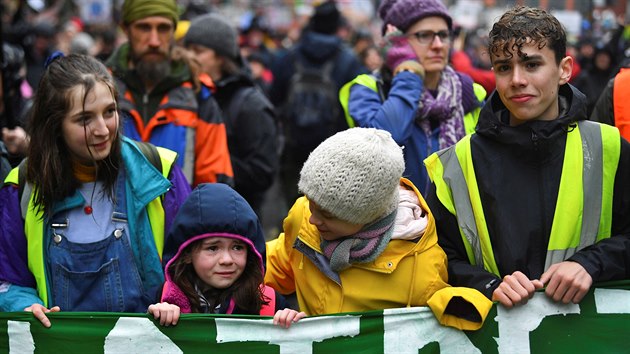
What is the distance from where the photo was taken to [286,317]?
383 centimetres

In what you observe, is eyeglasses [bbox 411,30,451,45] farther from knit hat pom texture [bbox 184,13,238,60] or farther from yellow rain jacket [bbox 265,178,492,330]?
knit hat pom texture [bbox 184,13,238,60]

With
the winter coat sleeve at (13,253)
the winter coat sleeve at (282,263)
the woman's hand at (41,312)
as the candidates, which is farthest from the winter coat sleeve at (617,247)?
the winter coat sleeve at (13,253)

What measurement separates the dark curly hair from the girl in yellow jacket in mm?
563

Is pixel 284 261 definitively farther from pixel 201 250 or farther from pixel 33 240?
pixel 33 240

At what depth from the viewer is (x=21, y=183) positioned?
→ 4.22 m

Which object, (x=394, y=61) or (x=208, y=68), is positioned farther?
(x=208, y=68)

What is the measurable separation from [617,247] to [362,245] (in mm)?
936

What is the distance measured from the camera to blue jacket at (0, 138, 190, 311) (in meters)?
4.13

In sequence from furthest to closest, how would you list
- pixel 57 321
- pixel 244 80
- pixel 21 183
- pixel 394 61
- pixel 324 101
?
pixel 324 101 < pixel 244 80 < pixel 394 61 < pixel 21 183 < pixel 57 321

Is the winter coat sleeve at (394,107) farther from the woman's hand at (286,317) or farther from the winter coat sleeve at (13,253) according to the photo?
the winter coat sleeve at (13,253)

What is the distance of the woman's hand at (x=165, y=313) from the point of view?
3.85 m

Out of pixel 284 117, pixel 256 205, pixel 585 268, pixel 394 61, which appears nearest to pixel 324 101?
pixel 284 117

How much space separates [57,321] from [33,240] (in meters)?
0.39

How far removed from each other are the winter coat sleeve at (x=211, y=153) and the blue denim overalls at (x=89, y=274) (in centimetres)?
152
